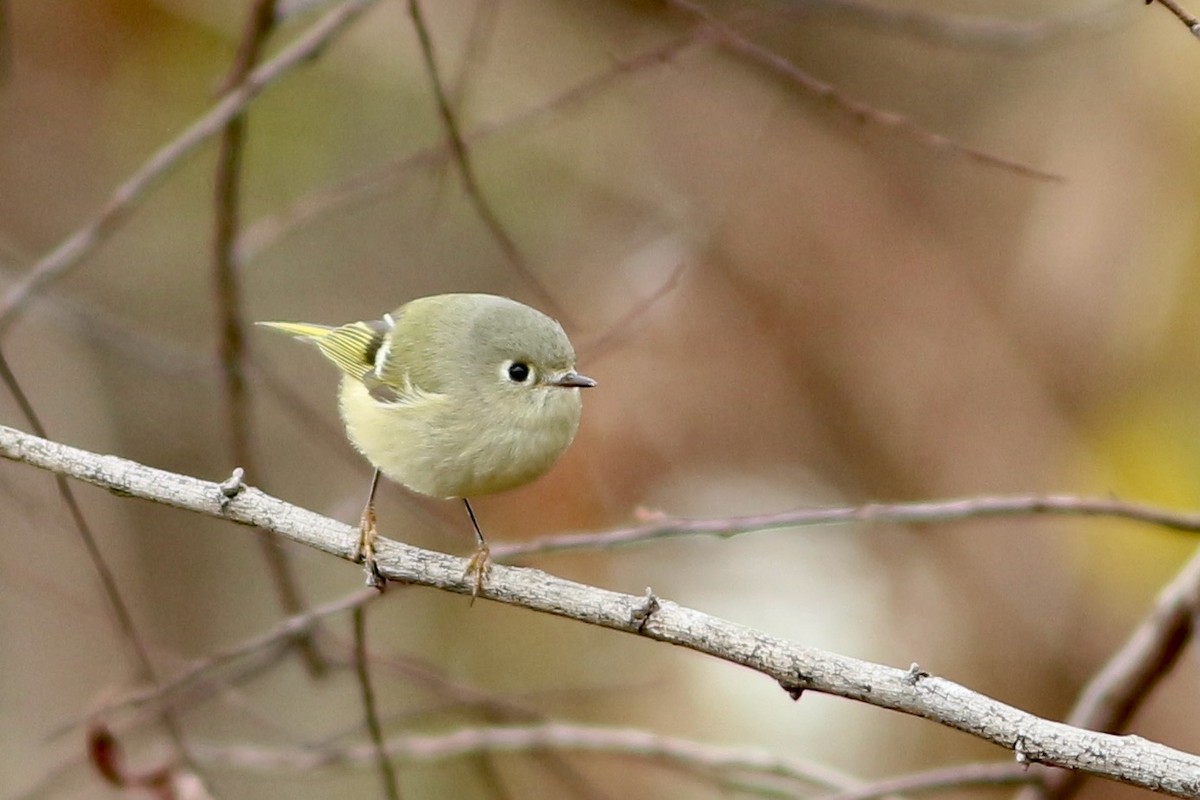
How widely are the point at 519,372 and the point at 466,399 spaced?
132 mm

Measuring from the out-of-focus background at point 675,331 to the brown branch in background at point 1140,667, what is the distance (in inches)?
67.6

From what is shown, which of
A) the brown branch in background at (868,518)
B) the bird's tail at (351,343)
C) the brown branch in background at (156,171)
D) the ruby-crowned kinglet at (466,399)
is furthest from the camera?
the bird's tail at (351,343)

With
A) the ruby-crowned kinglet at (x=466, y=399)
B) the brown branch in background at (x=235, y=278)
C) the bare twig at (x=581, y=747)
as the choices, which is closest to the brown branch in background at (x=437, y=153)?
the brown branch in background at (x=235, y=278)

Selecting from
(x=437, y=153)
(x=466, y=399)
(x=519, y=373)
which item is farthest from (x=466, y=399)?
(x=437, y=153)

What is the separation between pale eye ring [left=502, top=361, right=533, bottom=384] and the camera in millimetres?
2715

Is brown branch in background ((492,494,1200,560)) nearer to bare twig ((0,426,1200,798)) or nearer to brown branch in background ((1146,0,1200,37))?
bare twig ((0,426,1200,798))

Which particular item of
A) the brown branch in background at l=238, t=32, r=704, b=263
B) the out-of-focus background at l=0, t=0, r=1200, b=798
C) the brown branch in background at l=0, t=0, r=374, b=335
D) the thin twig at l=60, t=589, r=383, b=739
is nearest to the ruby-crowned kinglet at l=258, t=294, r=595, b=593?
the thin twig at l=60, t=589, r=383, b=739

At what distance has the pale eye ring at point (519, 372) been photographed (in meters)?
2.71

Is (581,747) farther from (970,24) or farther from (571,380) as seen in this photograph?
(970,24)

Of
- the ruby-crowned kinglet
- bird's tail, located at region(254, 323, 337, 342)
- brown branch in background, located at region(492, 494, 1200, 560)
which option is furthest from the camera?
bird's tail, located at region(254, 323, 337, 342)

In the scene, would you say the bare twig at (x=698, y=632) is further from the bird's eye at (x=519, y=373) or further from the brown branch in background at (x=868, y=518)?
the bird's eye at (x=519, y=373)

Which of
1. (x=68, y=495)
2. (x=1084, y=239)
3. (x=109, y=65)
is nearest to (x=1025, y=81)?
(x=1084, y=239)

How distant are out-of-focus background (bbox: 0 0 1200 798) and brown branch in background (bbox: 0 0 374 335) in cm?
172

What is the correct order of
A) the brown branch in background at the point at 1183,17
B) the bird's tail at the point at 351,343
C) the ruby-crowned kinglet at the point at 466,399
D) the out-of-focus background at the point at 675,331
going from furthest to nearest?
the out-of-focus background at the point at 675,331, the bird's tail at the point at 351,343, the ruby-crowned kinglet at the point at 466,399, the brown branch in background at the point at 1183,17
